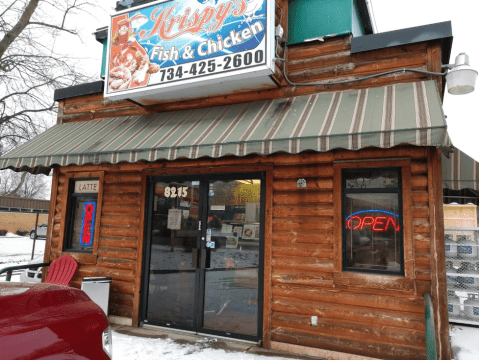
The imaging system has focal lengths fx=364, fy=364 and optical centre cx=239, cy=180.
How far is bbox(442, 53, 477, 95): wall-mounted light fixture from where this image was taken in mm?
4684

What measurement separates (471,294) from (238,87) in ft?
20.5

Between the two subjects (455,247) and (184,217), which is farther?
(455,247)

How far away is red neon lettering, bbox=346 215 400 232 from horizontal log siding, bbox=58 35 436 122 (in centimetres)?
197

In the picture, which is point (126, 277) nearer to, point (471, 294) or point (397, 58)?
point (397, 58)

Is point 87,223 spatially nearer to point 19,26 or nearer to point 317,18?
point 317,18

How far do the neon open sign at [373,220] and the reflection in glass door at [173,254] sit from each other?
2570 millimetres

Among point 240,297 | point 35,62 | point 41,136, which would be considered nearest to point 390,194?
point 240,297

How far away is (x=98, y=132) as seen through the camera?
680 cm

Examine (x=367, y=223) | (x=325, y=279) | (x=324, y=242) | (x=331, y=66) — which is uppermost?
(x=331, y=66)

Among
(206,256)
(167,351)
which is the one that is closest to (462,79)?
(206,256)

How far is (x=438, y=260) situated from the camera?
180 inches

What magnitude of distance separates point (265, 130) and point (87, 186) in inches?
171

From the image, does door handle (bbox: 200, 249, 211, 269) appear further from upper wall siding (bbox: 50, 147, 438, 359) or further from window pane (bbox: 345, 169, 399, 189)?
window pane (bbox: 345, 169, 399, 189)

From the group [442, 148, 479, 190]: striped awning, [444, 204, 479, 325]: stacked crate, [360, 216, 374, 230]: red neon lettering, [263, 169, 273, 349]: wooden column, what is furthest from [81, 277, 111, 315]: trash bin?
[444, 204, 479, 325]: stacked crate
